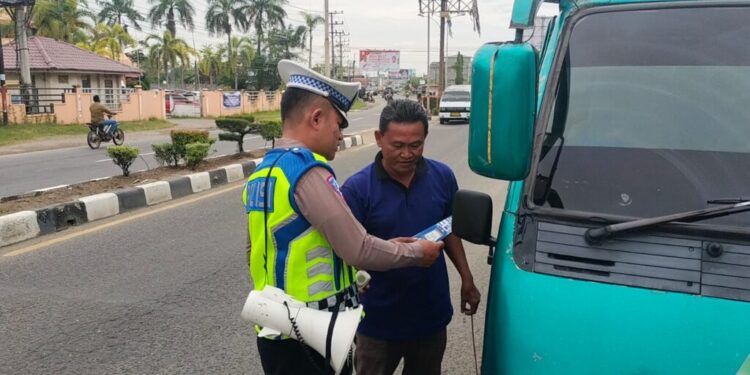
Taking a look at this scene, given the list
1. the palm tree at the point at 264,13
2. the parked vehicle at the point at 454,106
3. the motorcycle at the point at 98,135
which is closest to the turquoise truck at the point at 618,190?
the motorcycle at the point at 98,135

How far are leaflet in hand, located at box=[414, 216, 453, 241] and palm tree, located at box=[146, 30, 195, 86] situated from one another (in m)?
49.9

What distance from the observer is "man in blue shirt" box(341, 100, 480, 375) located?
7.57 feet

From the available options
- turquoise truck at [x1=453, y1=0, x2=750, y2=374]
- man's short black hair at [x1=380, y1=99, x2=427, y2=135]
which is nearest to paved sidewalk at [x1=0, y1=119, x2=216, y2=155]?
man's short black hair at [x1=380, y1=99, x2=427, y2=135]

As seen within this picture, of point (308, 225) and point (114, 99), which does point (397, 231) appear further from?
point (114, 99)

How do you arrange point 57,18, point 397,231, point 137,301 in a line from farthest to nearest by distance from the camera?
1. point 57,18
2. point 137,301
3. point 397,231

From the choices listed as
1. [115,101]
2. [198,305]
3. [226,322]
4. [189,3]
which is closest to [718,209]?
[226,322]

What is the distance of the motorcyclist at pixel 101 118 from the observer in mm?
16672

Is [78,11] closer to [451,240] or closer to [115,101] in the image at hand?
[115,101]

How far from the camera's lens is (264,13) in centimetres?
5616

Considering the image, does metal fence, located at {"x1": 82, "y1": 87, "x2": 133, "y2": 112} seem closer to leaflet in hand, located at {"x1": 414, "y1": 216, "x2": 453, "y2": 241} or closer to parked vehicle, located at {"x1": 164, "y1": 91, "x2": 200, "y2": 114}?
parked vehicle, located at {"x1": 164, "y1": 91, "x2": 200, "y2": 114}

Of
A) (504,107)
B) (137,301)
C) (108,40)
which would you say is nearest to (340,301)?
(504,107)

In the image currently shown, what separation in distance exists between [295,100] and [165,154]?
9316 millimetres

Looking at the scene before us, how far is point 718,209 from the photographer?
66.1 inches

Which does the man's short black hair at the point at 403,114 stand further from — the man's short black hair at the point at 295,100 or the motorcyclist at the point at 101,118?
the motorcyclist at the point at 101,118
